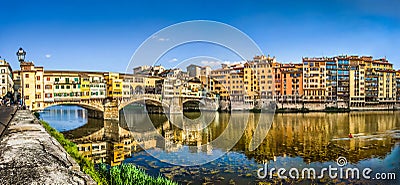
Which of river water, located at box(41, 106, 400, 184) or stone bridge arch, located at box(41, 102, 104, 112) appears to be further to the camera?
stone bridge arch, located at box(41, 102, 104, 112)

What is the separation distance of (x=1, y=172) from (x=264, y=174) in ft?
24.5

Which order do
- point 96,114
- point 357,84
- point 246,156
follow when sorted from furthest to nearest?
point 357,84 < point 96,114 < point 246,156

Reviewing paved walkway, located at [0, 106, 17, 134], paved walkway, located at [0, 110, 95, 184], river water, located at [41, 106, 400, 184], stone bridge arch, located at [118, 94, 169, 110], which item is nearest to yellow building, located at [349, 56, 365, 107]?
river water, located at [41, 106, 400, 184]

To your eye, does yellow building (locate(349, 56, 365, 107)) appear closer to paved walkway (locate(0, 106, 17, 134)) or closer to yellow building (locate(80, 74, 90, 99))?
yellow building (locate(80, 74, 90, 99))

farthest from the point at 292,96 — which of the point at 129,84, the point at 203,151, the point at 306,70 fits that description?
the point at 203,151

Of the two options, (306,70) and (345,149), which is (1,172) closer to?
(345,149)

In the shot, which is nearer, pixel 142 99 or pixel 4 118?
pixel 4 118

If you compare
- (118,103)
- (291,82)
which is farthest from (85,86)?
(291,82)

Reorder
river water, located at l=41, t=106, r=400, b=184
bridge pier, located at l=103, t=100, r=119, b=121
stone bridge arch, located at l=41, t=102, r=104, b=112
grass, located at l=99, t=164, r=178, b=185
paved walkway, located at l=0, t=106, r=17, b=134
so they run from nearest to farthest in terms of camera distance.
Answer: paved walkway, located at l=0, t=106, r=17, b=134 < grass, located at l=99, t=164, r=178, b=185 < river water, located at l=41, t=106, r=400, b=184 < stone bridge arch, located at l=41, t=102, r=104, b=112 < bridge pier, located at l=103, t=100, r=119, b=121

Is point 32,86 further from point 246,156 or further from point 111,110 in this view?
point 246,156

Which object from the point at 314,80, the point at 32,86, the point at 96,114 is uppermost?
the point at 314,80

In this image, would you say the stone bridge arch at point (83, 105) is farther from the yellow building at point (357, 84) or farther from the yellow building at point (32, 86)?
the yellow building at point (357, 84)

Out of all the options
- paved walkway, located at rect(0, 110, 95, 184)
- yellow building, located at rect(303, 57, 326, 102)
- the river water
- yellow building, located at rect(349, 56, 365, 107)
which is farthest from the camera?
yellow building, located at rect(349, 56, 365, 107)

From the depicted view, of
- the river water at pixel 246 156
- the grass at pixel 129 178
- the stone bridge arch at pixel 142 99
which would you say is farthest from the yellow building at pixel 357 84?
the grass at pixel 129 178
